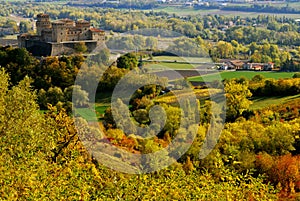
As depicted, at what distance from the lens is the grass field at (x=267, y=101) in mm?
26073

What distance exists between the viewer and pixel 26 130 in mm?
11086

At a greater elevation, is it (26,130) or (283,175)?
(26,130)

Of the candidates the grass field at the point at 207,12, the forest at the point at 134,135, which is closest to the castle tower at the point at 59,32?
the forest at the point at 134,135

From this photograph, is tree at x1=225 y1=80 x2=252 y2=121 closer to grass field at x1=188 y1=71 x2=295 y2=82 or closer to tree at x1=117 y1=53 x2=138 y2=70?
tree at x1=117 y1=53 x2=138 y2=70

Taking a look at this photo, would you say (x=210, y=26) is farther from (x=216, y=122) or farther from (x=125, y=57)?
(x=216, y=122)

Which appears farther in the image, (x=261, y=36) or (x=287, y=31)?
(x=287, y=31)

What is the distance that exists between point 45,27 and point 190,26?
143 ft

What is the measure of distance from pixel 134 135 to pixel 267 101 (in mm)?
10363

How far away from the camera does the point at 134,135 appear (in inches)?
784

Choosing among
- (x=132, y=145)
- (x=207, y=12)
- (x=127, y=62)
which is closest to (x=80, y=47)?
(x=127, y=62)

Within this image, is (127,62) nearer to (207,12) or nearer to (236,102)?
(236,102)

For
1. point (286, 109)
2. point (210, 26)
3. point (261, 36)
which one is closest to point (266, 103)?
point (286, 109)

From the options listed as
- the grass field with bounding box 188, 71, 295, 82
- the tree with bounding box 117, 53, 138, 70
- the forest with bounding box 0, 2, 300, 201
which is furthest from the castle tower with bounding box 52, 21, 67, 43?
the grass field with bounding box 188, 71, 295, 82

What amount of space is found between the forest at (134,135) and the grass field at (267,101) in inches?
13.0
